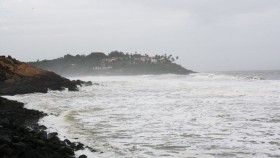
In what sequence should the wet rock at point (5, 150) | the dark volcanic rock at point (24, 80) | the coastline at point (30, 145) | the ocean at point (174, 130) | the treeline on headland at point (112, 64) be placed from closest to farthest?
the wet rock at point (5, 150), the coastline at point (30, 145), the ocean at point (174, 130), the dark volcanic rock at point (24, 80), the treeline on headland at point (112, 64)

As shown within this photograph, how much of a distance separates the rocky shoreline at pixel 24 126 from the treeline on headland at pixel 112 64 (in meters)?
76.7

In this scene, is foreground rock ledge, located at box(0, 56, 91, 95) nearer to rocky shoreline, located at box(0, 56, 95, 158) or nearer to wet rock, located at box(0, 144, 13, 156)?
rocky shoreline, located at box(0, 56, 95, 158)

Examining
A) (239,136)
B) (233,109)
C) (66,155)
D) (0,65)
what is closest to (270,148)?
(239,136)

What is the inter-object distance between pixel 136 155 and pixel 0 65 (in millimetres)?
23396

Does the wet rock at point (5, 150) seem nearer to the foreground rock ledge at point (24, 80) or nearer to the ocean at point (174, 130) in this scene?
the ocean at point (174, 130)

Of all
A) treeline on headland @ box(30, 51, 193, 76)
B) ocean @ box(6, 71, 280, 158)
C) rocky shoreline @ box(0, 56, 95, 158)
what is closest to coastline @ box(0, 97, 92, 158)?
rocky shoreline @ box(0, 56, 95, 158)

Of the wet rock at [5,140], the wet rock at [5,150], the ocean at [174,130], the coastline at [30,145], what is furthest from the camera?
the ocean at [174,130]

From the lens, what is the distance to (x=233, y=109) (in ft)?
51.3

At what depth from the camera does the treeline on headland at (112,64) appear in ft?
360

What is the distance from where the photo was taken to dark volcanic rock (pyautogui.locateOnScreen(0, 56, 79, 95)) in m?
25.0

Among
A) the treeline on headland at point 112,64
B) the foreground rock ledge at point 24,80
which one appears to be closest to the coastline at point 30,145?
the foreground rock ledge at point 24,80

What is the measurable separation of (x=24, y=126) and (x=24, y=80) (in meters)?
17.3

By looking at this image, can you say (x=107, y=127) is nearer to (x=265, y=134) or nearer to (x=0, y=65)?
(x=265, y=134)

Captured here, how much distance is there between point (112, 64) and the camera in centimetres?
11506
